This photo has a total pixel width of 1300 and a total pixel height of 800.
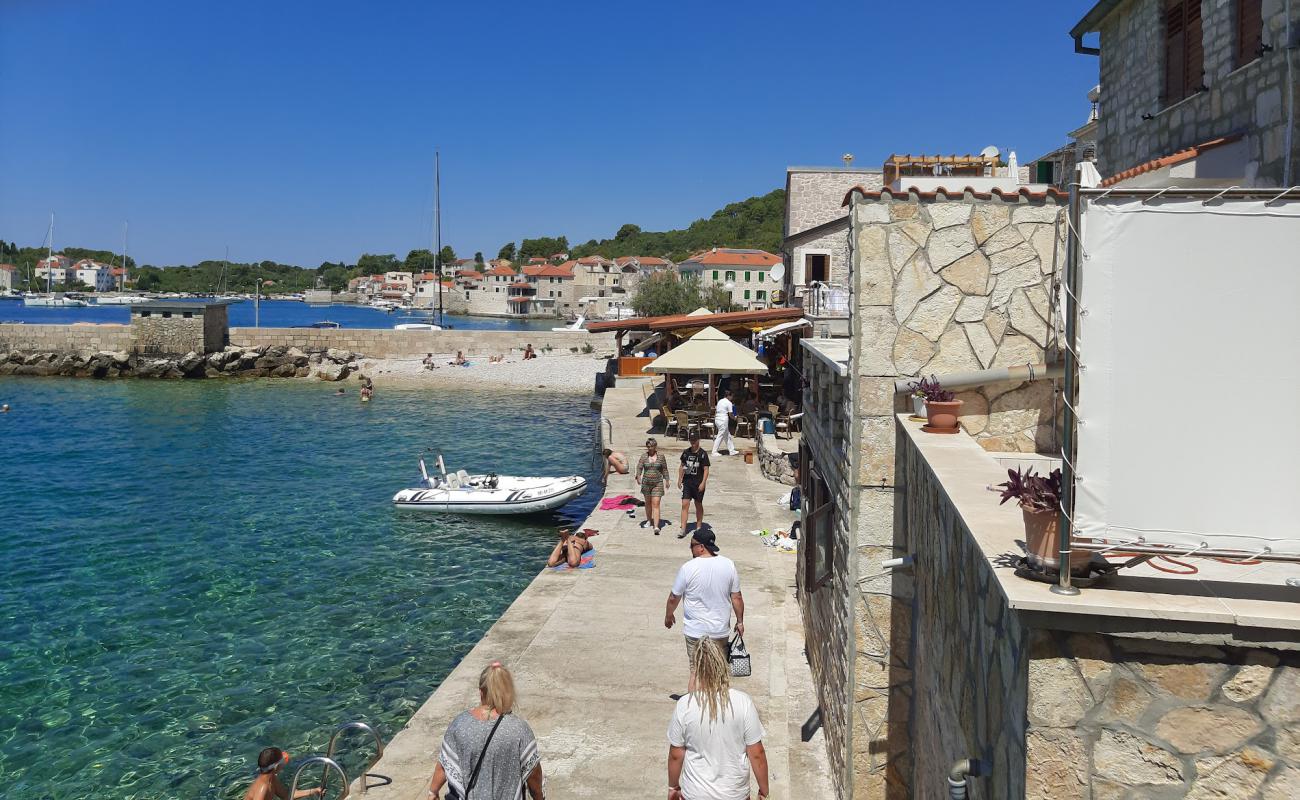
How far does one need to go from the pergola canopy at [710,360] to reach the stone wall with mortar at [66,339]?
43.9 meters

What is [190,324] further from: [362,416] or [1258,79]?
[1258,79]

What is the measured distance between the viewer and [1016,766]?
302cm

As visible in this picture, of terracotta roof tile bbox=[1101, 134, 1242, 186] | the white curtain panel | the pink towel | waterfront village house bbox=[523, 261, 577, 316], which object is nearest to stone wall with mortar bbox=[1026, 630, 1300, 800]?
the white curtain panel

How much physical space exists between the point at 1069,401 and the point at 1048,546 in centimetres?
46

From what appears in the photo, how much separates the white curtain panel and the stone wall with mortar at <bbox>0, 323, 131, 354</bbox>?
6052 cm

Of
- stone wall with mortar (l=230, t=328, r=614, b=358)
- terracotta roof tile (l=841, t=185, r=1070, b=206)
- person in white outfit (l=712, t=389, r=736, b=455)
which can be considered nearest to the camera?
terracotta roof tile (l=841, t=185, r=1070, b=206)

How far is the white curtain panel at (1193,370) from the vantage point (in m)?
2.77

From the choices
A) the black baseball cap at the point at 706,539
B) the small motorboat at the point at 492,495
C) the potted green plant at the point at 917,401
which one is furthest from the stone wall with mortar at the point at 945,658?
the small motorboat at the point at 492,495

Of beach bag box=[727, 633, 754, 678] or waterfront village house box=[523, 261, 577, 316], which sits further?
waterfront village house box=[523, 261, 577, 316]

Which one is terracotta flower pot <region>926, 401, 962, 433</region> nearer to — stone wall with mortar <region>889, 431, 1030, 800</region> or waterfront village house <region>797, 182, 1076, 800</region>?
stone wall with mortar <region>889, 431, 1030, 800</region>

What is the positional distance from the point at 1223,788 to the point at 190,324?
58.5 m

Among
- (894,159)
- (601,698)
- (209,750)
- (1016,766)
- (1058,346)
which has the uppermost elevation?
(894,159)

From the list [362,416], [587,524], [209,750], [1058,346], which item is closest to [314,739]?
[209,750]

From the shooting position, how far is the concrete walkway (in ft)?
23.4
